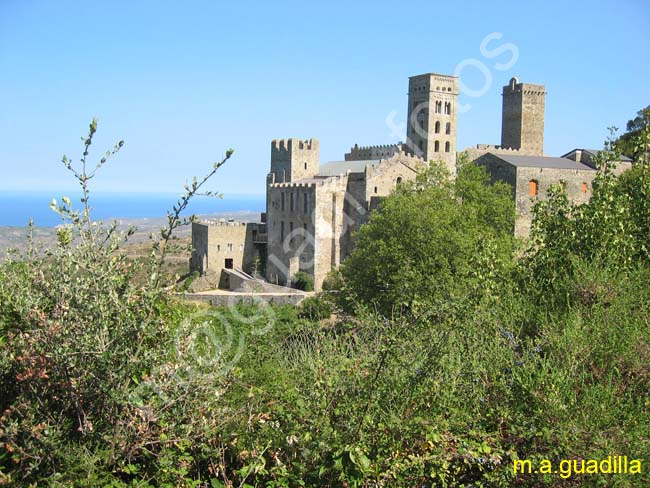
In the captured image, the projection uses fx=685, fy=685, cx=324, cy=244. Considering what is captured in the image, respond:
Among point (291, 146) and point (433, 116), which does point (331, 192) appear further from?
point (433, 116)

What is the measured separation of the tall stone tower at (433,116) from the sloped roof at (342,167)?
8.95 meters

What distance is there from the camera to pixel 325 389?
6961mm

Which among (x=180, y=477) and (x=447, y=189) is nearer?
(x=180, y=477)

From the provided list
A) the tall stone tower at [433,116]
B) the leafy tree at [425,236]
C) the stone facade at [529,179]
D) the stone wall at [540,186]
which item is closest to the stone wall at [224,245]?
the leafy tree at [425,236]

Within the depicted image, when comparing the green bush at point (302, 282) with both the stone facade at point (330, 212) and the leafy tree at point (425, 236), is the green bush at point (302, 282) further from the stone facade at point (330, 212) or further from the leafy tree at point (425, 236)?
the leafy tree at point (425, 236)

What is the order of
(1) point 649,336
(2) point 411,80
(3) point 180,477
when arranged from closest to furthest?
(3) point 180,477 < (1) point 649,336 < (2) point 411,80

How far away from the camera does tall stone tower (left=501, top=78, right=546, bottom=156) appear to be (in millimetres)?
60594

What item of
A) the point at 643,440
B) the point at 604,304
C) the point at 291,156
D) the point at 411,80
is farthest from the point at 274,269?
the point at 643,440

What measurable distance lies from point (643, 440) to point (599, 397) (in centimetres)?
68

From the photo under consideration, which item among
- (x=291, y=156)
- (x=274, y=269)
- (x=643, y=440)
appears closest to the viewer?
(x=643, y=440)

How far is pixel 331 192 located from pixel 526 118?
25.3 metres

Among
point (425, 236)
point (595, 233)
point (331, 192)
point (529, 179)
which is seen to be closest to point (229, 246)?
point (331, 192)

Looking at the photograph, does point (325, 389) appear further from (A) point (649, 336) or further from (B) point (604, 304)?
(B) point (604, 304)

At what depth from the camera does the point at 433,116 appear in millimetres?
57750
